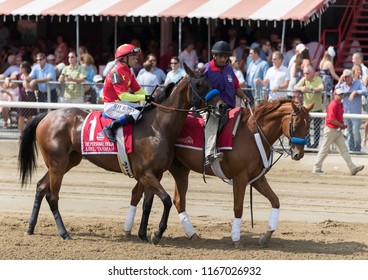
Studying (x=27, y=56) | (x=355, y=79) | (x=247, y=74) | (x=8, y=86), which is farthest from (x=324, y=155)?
(x=27, y=56)

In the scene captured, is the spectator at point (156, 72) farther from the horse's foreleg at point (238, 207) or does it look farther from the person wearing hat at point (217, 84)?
the horse's foreleg at point (238, 207)

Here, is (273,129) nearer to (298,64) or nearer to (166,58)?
(298,64)

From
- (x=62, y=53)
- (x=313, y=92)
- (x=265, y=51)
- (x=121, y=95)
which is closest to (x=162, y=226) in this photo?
(x=121, y=95)

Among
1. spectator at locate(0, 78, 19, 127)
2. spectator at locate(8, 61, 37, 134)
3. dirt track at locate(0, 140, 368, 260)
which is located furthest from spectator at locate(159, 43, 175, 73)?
dirt track at locate(0, 140, 368, 260)

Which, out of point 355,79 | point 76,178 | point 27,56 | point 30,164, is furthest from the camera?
point 27,56

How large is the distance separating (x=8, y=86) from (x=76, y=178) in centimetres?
391

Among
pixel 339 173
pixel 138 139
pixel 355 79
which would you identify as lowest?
pixel 339 173

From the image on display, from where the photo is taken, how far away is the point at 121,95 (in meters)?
11.4

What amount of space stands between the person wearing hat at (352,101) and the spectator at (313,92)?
37 cm

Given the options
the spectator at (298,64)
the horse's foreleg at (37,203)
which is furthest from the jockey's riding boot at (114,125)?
the spectator at (298,64)

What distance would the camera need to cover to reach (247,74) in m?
19.7

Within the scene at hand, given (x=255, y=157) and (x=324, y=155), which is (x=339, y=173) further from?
(x=255, y=157)

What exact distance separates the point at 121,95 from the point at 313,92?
700 centimetres

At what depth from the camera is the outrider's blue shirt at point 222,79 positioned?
11508 millimetres
